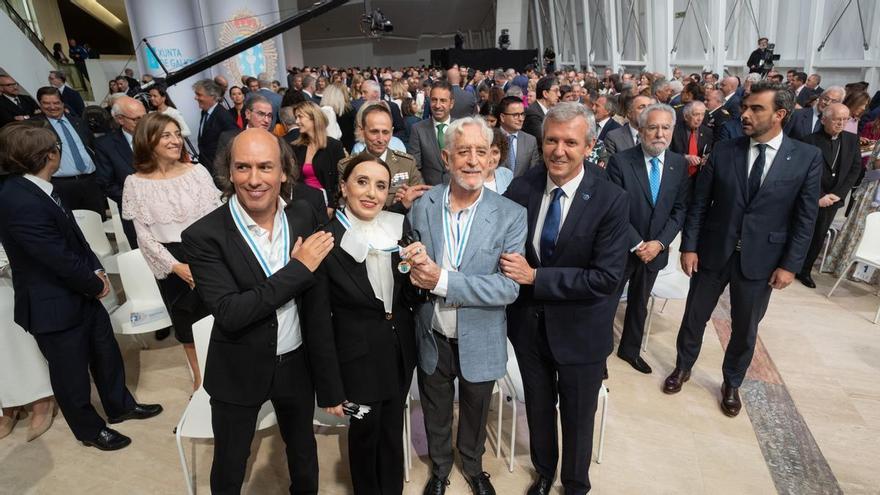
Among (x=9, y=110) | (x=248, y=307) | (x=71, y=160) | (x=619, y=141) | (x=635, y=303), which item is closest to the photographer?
(x=248, y=307)

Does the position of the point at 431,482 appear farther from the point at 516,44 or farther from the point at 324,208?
the point at 516,44

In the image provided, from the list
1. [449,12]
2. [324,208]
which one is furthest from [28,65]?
[449,12]

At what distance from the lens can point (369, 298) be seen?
5.91 feet

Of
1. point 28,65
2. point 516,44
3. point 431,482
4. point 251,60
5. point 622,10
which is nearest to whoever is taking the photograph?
point 431,482

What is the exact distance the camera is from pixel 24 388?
2.82m

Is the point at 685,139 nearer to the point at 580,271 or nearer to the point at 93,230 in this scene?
the point at 580,271

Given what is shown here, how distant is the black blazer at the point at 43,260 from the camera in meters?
2.22

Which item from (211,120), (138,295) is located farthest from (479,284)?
(211,120)

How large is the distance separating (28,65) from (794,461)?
1449 centimetres

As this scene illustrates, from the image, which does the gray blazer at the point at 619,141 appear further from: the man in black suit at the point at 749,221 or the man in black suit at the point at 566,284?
the man in black suit at the point at 566,284

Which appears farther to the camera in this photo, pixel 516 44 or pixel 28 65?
pixel 516 44

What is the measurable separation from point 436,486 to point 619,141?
3.03m

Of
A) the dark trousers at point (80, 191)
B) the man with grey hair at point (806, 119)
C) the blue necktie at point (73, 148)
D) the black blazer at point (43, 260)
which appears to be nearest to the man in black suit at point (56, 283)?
the black blazer at point (43, 260)

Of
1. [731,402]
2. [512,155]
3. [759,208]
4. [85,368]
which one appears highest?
[512,155]
